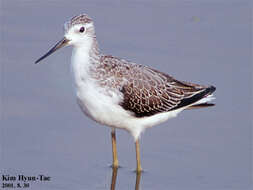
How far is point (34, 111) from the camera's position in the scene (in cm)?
1272

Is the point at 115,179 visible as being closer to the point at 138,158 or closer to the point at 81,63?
the point at 138,158

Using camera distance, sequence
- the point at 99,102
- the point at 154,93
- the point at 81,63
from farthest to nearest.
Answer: the point at 154,93, the point at 81,63, the point at 99,102

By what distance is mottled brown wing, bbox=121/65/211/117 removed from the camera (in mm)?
11289

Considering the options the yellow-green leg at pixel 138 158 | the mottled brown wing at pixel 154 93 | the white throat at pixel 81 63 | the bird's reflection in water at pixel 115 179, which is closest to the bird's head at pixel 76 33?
the white throat at pixel 81 63

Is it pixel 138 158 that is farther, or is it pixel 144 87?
pixel 144 87

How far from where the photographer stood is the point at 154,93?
38.7 ft

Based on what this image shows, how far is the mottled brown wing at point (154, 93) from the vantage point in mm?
11289

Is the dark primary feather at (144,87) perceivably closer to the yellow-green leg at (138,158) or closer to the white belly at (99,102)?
the white belly at (99,102)

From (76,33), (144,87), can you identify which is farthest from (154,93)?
(76,33)

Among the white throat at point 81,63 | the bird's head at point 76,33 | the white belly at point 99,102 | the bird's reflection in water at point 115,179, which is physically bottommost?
the bird's reflection in water at point 115,179

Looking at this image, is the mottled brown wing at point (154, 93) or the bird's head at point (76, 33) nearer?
the bird's head at point (76, 33)

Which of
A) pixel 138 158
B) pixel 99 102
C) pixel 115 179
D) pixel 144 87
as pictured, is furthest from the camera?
pixel 144 87

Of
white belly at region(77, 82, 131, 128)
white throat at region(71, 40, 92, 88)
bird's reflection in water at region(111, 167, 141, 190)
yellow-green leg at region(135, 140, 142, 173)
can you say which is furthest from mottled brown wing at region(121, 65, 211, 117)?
bird's reflection in water at region(111, 167, 141, 190)

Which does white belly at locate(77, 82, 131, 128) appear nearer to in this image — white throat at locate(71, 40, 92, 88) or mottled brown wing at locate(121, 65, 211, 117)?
white throat at locate(71, 40, 92, 88)
